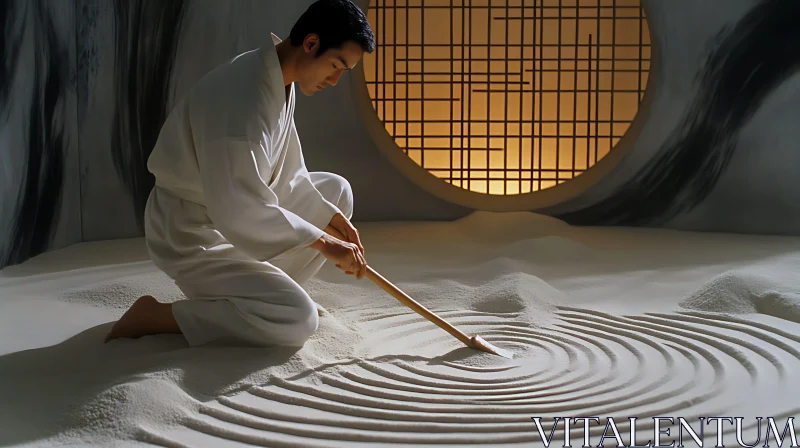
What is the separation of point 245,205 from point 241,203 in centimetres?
Answer: 1

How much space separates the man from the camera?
2.14 meters

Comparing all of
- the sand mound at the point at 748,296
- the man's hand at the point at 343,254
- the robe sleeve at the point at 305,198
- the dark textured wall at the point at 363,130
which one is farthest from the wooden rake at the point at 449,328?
the dark textured wall at the point at 363,130

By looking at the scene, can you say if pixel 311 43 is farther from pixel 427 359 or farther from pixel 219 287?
pixel 427 359

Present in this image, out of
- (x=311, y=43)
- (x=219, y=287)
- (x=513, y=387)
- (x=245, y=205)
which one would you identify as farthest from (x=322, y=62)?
(x=513, y=387)

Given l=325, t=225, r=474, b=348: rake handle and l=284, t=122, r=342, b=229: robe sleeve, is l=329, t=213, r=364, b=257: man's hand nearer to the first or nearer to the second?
l=284, t=122, r=342, b=229: robe sleeve

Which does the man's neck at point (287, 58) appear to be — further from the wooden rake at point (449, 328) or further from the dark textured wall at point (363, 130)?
the dark textured wall at point (363, 130)

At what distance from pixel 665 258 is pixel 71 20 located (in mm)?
2811

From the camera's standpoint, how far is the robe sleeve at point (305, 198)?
2518 mm

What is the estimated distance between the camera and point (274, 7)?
14.0ft

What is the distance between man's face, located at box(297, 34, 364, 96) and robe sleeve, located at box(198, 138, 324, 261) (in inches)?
10.3

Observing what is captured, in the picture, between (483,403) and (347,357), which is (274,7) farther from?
(483,403)

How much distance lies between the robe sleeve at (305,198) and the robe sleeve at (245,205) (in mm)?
351

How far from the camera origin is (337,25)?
2.17 meters

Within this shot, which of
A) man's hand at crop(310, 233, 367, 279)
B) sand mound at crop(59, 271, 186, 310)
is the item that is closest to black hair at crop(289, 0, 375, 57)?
man's hand at crop(310, 233, 367, 279)
